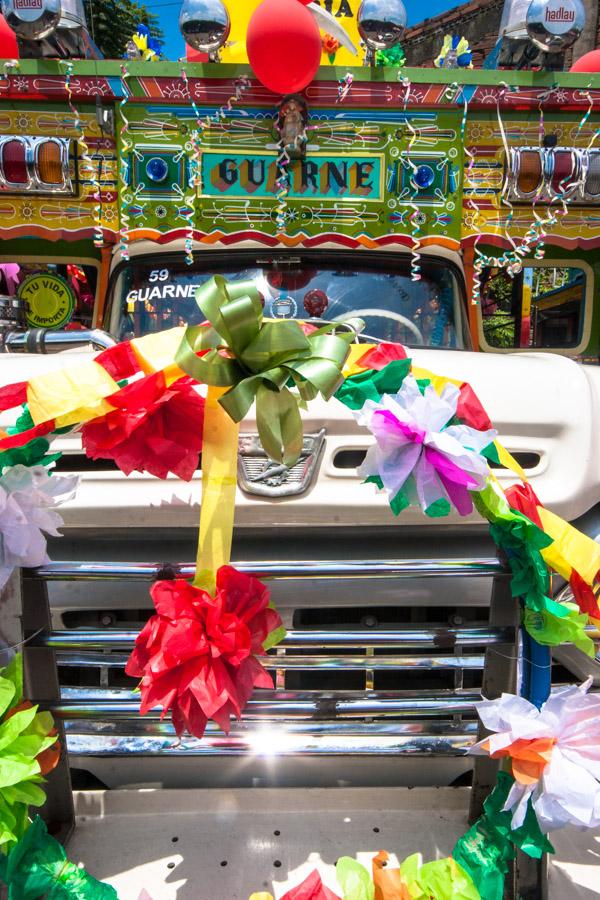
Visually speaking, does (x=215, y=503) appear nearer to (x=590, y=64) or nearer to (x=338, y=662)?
(x=338, y=662)

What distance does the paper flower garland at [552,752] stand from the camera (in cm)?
115

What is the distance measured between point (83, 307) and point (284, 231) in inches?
102

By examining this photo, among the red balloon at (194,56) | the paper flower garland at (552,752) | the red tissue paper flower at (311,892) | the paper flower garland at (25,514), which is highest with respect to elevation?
the red balloon at (194,56)

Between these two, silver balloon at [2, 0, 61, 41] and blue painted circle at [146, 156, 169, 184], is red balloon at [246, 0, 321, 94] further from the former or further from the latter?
silver balloon at [2, 0, 61, 41]

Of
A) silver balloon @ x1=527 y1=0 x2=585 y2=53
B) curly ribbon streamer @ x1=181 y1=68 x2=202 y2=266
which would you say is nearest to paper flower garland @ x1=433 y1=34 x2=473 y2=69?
silver balloon @ x1=527 y1=0 x2=585 y2=53

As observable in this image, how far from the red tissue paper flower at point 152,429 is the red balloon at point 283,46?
2.03m

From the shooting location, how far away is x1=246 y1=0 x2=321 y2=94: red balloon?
2660 mm

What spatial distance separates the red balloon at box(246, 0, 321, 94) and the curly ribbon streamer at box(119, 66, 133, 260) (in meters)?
0.59

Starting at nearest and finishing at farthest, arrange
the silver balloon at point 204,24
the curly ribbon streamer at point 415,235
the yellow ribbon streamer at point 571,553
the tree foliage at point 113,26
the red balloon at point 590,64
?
the yellow ribbon streamer at point 571,553 → the silver balloon at point 204,24 → the curly ribbon streamer at point 415,235 → the red balloon at point 590,64 → the tree foliage at point 113,26

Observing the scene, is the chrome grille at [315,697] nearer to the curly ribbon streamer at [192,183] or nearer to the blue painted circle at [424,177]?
the curly ribbon streamer at [192,183]

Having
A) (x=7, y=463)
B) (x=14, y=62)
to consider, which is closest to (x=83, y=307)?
(x=14, y=62)

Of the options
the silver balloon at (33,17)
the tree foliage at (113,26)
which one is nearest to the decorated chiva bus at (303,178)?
the silver balloon at (33,17)

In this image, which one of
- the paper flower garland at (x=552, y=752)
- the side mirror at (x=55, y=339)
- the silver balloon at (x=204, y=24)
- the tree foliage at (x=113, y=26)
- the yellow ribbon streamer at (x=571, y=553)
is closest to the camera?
the paper flower garland at (x=552, y=752)

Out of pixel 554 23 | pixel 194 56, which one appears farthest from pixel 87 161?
pixel 554 23
